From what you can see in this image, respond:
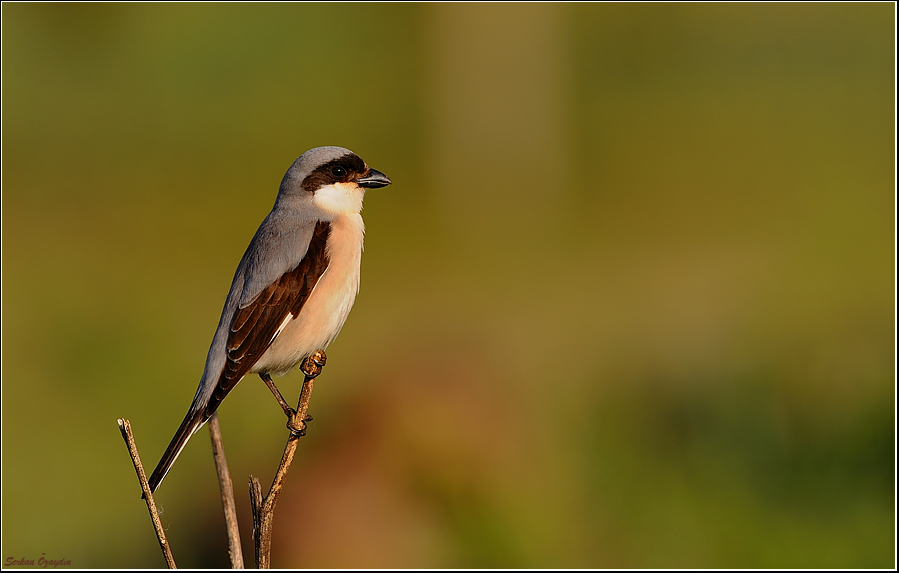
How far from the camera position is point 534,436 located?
536cm

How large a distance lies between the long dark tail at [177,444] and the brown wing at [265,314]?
0.28 ft

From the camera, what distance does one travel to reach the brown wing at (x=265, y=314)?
3.29 m

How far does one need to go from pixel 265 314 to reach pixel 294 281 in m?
0.17

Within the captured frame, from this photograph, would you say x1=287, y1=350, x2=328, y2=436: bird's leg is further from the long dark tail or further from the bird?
the long dark tail

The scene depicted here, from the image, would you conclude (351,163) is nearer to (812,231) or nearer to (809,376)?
(809,376)

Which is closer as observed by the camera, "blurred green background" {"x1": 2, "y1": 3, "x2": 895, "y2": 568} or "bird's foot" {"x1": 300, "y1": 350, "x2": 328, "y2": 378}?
"bird's foot" {"x1": 300, "y1": 350, "x2": 328, "y2": 378}

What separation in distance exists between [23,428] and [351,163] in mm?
4187

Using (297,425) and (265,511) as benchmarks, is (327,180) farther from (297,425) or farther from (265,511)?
(265,511)

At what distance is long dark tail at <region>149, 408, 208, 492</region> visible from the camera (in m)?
2.88

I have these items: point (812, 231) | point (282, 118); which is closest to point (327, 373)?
point (812, 231)

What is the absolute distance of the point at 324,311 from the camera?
136 inches

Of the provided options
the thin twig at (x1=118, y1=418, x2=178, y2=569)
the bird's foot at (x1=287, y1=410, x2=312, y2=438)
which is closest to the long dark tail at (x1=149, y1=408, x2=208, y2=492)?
the bird's foot at (x1=287, y1=410, x2=312, y2=438)

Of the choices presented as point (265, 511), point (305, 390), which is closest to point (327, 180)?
point (305, 390)

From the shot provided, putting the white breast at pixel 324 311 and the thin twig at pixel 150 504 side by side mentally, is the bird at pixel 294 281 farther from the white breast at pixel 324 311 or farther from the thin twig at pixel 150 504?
the thin twig at pixel 150 504
